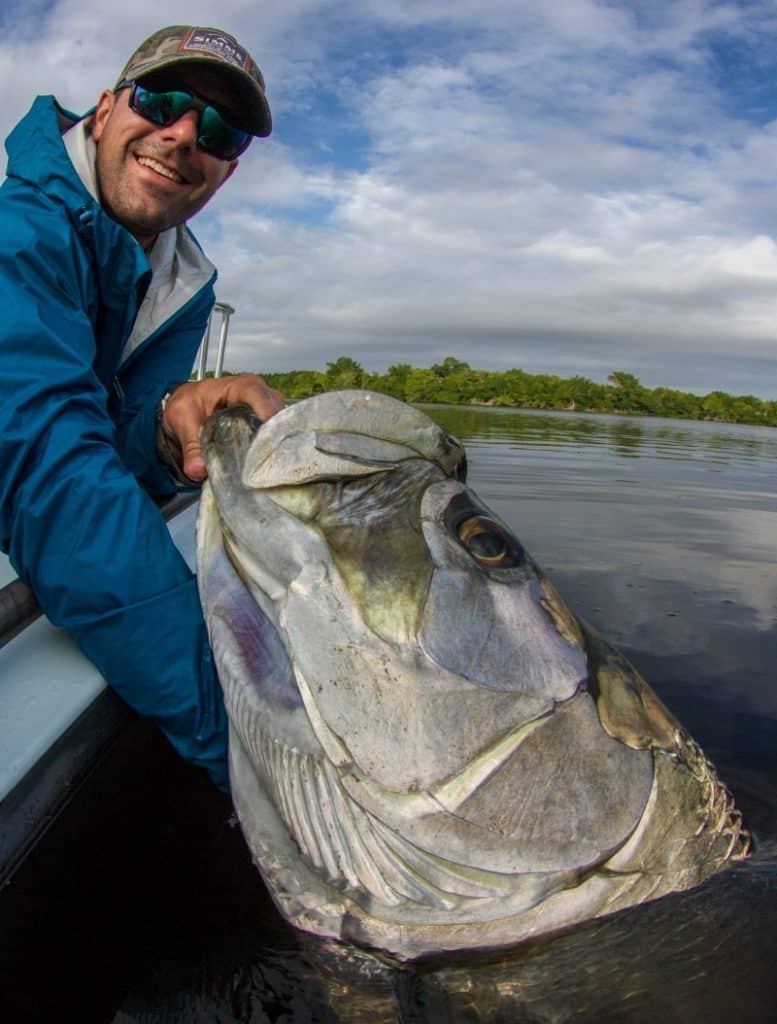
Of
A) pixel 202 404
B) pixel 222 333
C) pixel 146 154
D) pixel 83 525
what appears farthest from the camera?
pixel 222 333

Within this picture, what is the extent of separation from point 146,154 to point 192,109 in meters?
0.22

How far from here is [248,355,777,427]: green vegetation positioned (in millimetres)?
77938

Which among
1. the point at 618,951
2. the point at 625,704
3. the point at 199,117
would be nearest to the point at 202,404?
the point at 199,117

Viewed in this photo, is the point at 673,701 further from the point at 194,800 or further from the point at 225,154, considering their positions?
the point at 225,154

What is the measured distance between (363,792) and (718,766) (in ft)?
6.23

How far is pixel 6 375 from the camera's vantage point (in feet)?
5.93

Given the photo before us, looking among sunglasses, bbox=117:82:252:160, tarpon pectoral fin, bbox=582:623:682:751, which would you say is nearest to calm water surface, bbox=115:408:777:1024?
tarpon pectoral fin, bbox=582:623:682:751

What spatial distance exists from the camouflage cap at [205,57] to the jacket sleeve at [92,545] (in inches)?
41.7

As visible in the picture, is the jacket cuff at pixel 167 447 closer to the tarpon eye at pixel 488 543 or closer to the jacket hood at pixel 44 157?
the jacket hood at pixel 44 157

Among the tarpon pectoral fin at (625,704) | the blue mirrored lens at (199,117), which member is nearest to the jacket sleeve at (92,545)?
the tarpon pectoral fin at (625,704)

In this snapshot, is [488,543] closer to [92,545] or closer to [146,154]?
[92,545]

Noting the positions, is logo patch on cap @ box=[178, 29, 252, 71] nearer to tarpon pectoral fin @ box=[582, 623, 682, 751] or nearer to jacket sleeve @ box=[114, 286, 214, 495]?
jacket sleeve @ box=[114, 286, 214, 495]

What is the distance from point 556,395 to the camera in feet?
269

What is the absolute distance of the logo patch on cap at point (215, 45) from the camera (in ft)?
8.13
